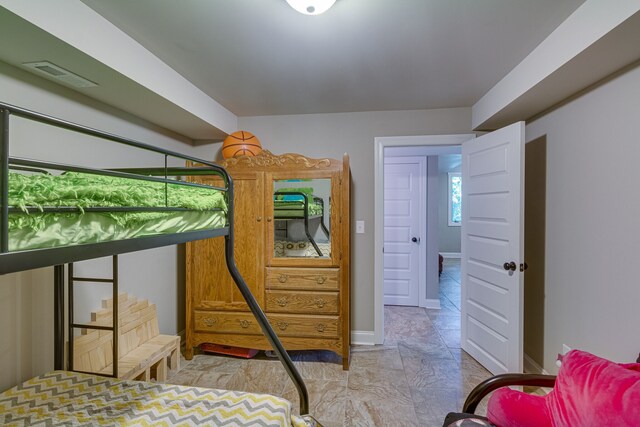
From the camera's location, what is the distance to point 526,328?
237cm

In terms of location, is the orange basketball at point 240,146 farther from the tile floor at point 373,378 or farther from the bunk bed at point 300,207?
the tile floor at point 373,378

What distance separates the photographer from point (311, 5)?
48.6 inches

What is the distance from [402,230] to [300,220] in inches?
78.3

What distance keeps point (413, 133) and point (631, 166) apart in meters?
1.54

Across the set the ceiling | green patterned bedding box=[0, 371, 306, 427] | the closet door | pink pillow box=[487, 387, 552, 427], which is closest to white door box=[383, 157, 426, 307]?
the ceiling

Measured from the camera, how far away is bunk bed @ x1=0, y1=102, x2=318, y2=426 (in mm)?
606

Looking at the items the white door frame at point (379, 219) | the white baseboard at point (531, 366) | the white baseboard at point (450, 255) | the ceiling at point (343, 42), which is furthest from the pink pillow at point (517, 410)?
the white baseboard at point (450, 255)

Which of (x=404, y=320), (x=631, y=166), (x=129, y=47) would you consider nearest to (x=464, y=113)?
(x=631, y=166)

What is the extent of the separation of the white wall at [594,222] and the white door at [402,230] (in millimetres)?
1802

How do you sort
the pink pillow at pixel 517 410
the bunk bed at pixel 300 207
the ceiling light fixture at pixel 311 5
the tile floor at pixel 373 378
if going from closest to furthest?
the pink pillow at pixel 517 410, the ceiling light fixture at pixel 311 5, the tile floor at pixel 373 378, the bunk bed at pixel 300 207

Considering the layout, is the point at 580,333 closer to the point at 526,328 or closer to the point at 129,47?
the point at 526,328

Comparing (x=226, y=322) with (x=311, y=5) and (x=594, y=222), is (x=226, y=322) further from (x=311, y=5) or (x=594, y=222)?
(x=594, y=222)

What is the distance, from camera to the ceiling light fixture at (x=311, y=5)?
1.22 m

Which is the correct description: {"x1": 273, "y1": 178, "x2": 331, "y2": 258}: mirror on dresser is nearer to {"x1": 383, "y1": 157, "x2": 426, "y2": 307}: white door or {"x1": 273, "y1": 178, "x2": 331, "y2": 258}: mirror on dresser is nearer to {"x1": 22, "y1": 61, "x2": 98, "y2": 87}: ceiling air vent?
{"x1": 22, "y1": 61, "x2": 98, "y2": 87}: ceiling air vent
